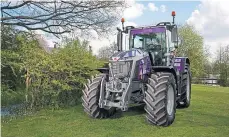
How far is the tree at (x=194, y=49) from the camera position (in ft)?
122

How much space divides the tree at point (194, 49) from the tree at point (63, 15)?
28752 millimetres

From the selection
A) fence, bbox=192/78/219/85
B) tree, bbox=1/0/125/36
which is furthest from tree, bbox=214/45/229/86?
tree, bbox=1/0/125/36

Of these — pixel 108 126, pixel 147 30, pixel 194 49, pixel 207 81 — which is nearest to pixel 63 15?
pixel 147 30

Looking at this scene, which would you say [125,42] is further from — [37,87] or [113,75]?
[37,87]

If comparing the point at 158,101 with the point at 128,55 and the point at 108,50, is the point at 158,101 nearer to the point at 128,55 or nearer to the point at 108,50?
the point at 128,55

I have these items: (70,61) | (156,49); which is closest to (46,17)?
(70,61)

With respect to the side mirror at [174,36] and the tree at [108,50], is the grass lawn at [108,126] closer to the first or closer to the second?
the side mirror at [174,36]

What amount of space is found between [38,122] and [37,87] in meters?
1.60

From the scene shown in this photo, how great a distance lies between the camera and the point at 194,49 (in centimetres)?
3753

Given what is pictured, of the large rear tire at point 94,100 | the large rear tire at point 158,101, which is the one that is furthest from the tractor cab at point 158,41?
the large rear tire at point 94,100

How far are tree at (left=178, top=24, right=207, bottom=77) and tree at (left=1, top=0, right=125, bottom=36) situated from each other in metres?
28.8

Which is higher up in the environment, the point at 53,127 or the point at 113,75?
the point at 113,75

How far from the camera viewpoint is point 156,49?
7949mm

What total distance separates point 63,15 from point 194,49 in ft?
103
